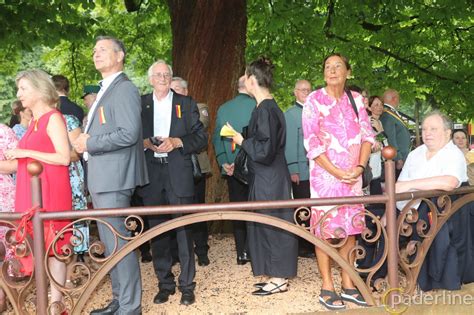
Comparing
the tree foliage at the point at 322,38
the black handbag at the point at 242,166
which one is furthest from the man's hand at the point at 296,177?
the tree foliage at the point at 322,38

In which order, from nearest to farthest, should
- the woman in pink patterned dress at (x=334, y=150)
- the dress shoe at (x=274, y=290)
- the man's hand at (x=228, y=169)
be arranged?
the woman in pink patterned dress at (x=334, y=150)
the dress shoe at (x=274, y=290)
the man's hand at (x=228, y=169)

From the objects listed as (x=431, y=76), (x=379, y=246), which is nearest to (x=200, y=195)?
(x=379, y=246)

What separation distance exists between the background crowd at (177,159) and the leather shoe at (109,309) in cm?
2

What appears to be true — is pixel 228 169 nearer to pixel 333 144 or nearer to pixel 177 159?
pixel 177 159

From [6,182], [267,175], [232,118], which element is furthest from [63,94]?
[267,175]

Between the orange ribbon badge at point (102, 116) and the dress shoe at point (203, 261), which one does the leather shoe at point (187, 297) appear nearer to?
the dress shoe at point (203, 261)

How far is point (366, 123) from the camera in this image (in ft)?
16.7

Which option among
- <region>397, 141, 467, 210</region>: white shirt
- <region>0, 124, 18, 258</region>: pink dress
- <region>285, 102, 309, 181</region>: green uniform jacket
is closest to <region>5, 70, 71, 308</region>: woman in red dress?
<region>0, 124, 18, 258</region>: pink dress

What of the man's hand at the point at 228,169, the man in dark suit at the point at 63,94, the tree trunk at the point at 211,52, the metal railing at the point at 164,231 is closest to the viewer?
the metal railing at the point at 164,231

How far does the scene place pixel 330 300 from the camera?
4945 millimetres

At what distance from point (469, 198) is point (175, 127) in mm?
2585

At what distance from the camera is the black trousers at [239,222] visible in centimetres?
654

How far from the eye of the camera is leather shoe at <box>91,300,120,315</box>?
15.9 feet

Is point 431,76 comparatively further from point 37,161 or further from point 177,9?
point 37,161
